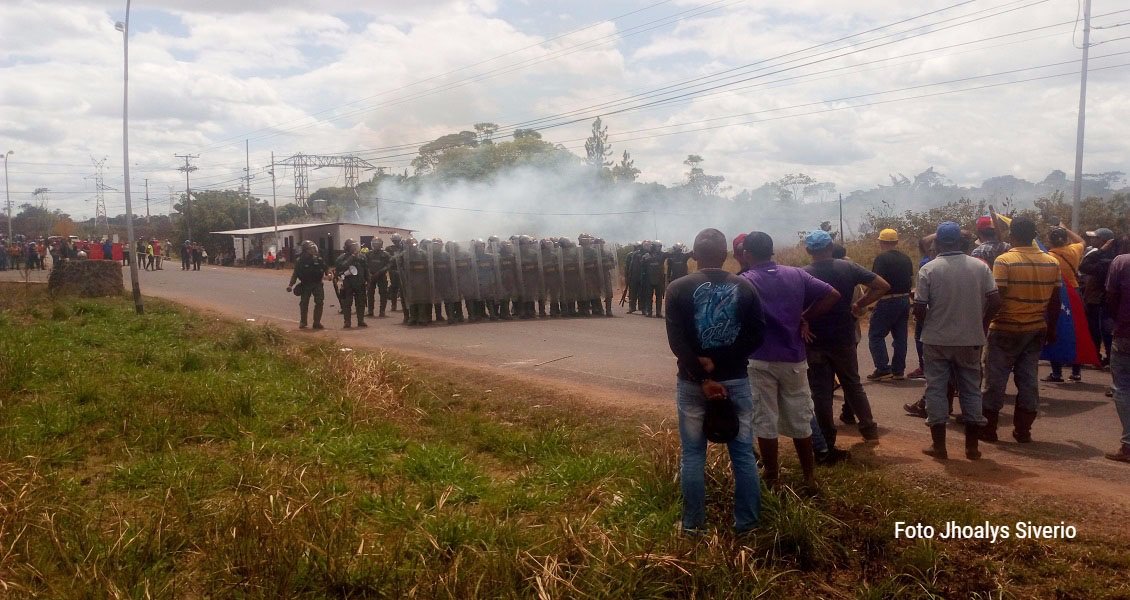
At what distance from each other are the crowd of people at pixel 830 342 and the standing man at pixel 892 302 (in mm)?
29

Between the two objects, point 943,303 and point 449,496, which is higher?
point 943,303

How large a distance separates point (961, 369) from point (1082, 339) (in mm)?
2607

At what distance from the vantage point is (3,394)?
24.5 feet

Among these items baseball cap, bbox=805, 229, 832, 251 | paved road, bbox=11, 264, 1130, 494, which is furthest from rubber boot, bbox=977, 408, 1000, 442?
baseball cap, bbox=805, 229, 832, 251

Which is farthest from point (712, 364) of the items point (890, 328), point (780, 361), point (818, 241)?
point (890, 328)

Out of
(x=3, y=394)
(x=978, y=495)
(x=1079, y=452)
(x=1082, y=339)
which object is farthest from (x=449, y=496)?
(x=1082, y=339)

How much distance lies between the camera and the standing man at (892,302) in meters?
7.86

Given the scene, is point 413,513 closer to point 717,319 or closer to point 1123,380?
point 717,319

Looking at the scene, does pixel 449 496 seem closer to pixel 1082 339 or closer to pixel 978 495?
pixel 978 495

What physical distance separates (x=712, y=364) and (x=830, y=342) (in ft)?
6.84

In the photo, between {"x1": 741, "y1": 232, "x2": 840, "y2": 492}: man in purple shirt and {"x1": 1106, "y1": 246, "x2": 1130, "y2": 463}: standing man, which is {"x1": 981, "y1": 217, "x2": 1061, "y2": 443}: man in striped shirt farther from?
{"x1": 741, "y1": 232, "x2": 840, "y2": 492}: man in purple shirt

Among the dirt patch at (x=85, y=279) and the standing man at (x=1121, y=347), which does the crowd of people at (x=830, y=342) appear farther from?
the dirt patch at (x=85, y=279)

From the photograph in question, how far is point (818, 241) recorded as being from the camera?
5762 millimetres

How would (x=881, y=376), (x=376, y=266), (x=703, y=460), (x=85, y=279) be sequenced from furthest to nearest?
(x=85, y=279), (x=376, y=266), (x=881, y=376), (x=703, y=460)
